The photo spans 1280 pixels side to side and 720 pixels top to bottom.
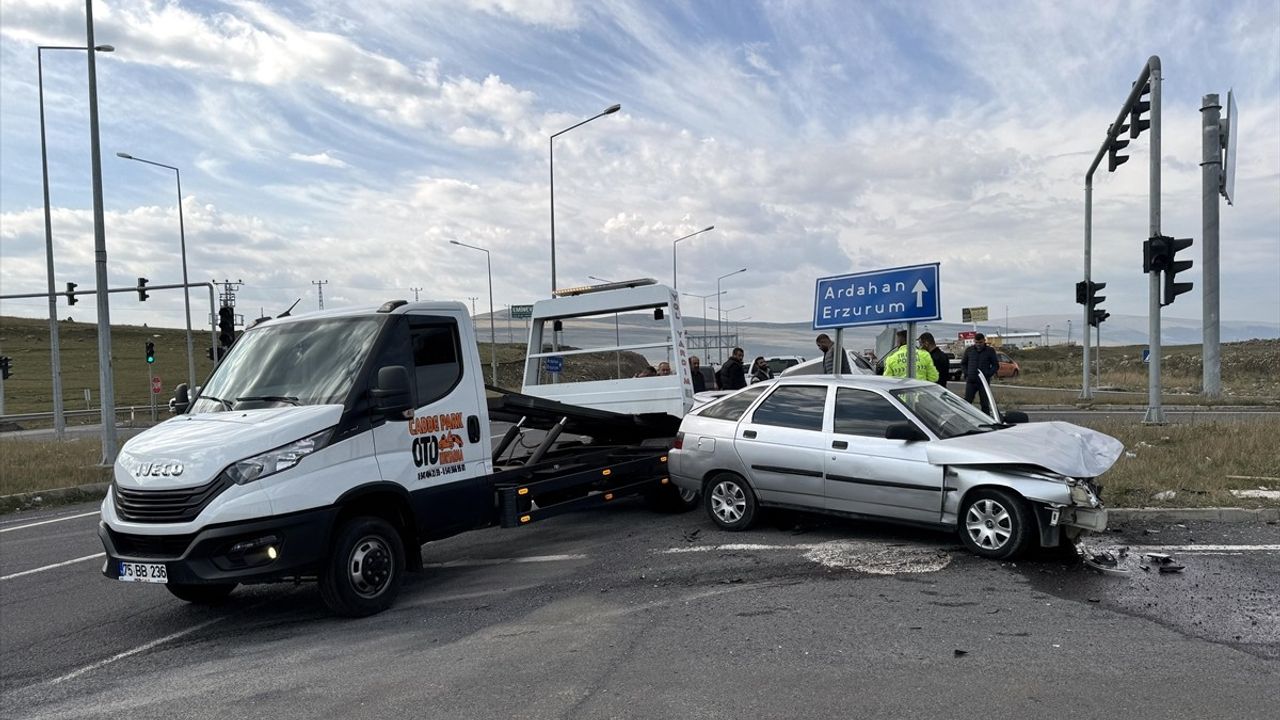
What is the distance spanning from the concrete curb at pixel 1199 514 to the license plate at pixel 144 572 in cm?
778

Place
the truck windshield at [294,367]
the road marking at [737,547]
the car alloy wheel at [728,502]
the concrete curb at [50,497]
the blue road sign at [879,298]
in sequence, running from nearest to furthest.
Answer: the truck windshield at [294,367], the road marking at [737,547], the car alloy wheel at [728,502], the blue road sign at [879,298], the concrete curb at [50,497]

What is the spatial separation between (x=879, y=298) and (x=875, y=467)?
433 cm

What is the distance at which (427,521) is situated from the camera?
6391 millimetres

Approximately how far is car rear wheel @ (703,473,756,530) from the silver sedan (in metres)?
0.01

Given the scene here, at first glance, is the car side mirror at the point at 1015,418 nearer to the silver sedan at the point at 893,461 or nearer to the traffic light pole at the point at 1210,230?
the silver sedan at the point at 893,461

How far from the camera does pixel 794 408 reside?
814 cm

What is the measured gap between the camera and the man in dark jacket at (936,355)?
520 inches

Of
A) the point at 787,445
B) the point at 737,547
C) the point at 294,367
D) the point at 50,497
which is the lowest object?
the point at 50,497

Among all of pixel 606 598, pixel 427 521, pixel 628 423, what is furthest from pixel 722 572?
pixel 628 423

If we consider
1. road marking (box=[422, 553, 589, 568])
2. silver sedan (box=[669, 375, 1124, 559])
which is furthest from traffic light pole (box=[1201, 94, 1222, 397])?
road marking (box=[422, 553, 589, 568])

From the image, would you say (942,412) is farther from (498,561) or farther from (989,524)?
(498,561)

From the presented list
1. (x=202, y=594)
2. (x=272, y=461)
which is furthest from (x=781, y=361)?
(x=272, y=461)

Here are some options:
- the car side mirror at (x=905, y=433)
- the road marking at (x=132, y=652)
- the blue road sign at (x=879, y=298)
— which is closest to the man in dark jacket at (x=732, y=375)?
the blue road sign at (x=879, y=298)

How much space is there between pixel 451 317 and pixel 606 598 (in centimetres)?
247
